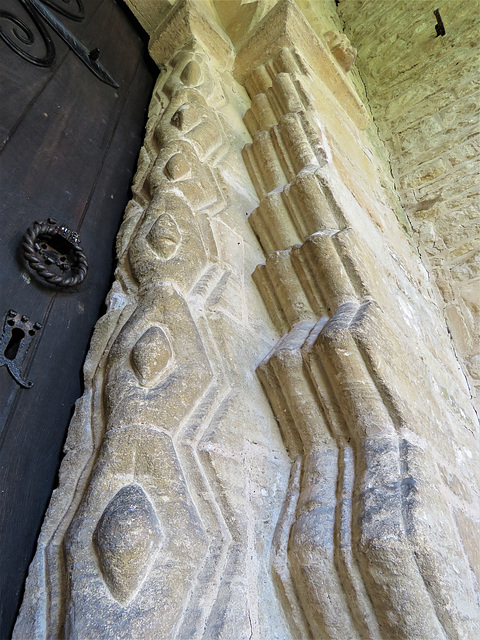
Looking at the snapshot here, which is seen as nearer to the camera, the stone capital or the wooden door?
the wooden door

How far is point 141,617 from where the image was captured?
0.56 metres

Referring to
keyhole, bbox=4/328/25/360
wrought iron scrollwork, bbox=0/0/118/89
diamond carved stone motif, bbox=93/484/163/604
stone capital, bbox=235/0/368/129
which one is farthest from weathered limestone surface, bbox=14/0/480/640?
stone capital, bbox=235/0/368/129

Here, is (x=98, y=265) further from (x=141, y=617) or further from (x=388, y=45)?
(x=388, y=45)

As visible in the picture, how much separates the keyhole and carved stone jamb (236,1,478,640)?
50 cm

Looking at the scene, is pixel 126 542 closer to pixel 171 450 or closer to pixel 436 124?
pixel 171 450

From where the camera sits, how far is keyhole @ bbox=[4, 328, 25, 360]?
0.84 metres

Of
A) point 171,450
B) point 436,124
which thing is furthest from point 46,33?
point 436,124

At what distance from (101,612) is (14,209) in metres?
0.81

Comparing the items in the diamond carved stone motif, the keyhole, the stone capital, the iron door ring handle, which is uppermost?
the stone capital

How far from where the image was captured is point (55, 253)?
102cm

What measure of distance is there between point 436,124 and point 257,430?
2.17m

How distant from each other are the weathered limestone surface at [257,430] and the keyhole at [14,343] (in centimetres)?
14

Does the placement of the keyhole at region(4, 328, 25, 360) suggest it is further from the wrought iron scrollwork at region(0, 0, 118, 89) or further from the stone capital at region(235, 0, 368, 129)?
the stone capital at region(235, 0, 368, 129)

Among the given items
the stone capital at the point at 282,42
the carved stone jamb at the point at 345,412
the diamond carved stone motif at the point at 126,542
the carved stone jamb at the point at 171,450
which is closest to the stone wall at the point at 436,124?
the carved stone jamb at the point at 345,412
